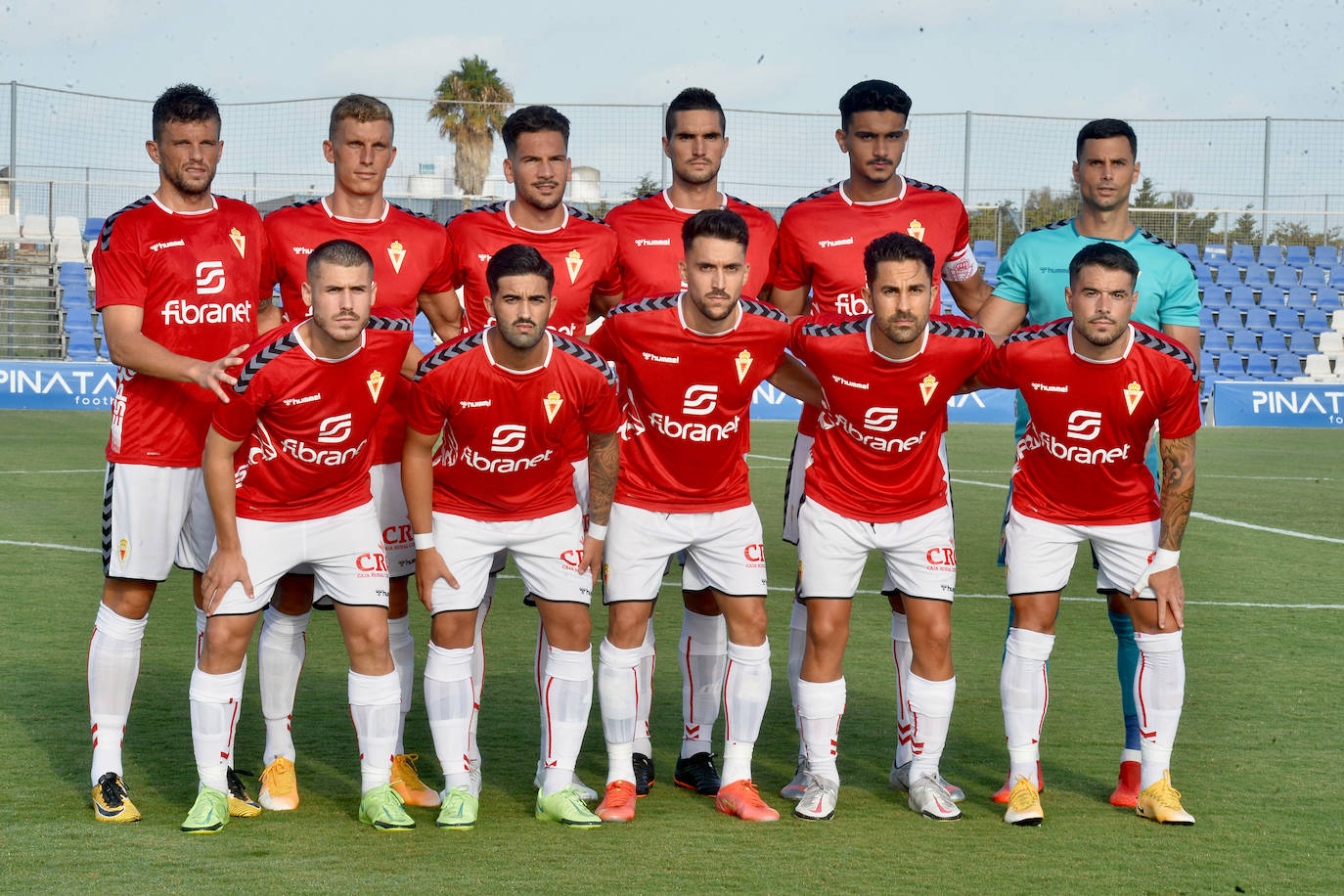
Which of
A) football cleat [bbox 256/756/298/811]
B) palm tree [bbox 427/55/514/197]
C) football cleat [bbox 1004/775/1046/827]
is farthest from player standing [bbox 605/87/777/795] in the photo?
palm tree [bbox 427/55/514/197]

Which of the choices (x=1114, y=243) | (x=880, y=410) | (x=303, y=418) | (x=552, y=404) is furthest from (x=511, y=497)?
(x=1114, y=243)

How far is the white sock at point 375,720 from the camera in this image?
460cm

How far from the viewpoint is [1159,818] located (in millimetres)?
4625

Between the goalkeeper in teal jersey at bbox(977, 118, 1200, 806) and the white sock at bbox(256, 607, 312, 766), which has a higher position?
the goalkeeper in teal jersey at bbox(977, 118, 1200, 806)

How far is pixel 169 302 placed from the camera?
4852 millimetres

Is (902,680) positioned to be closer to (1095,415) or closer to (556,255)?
(1095,415)

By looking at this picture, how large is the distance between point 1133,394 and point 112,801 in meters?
3.58

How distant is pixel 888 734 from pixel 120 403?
3.21 m

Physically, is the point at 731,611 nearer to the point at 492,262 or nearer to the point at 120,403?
the point at 492,262

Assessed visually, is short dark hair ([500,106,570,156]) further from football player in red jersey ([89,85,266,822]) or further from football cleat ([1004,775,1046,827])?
football cleat ([1004,775,1046,827])

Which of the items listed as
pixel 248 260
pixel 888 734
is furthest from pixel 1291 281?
pixel 248 260

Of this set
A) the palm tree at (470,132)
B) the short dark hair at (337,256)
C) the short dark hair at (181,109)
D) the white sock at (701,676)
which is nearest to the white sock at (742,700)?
the white sock at (701,676)

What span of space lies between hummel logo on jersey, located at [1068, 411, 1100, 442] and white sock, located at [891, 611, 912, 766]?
876mm

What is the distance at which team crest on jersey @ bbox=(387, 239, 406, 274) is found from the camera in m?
5.21
